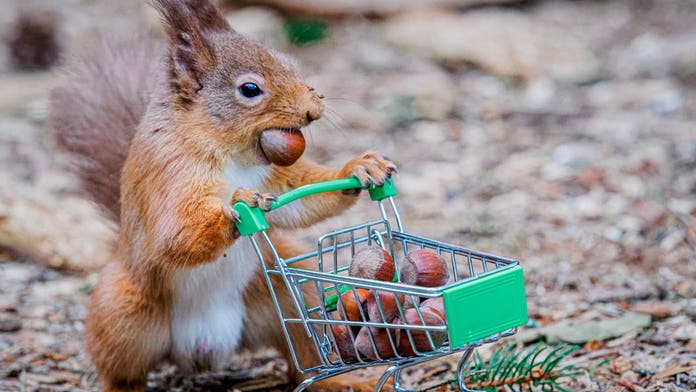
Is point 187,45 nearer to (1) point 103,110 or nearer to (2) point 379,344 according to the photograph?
(1) point 103,110

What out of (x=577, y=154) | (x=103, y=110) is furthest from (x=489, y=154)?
(x=103, y=110)

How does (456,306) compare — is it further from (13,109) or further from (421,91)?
(13,109)

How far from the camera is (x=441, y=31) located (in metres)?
6.50

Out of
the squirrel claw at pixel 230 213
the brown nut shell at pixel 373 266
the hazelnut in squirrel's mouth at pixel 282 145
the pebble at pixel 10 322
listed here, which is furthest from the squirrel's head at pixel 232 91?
the pebble at pixel 10 322

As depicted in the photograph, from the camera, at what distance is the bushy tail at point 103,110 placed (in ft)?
10.2

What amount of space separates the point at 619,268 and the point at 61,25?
16.8 feet

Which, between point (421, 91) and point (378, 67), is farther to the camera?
point (378, 67)

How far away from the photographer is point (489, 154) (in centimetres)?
504

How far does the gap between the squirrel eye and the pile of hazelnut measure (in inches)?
21.0

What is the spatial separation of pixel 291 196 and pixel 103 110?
3.99 ft

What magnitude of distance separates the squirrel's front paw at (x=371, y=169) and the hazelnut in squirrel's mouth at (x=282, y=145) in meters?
0.20

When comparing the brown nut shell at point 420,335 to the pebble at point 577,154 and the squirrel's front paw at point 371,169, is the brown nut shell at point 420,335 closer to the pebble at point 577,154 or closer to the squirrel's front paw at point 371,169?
the squirrel's front paw at point 371,169

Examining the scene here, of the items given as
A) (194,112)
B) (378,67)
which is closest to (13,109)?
(378,67)

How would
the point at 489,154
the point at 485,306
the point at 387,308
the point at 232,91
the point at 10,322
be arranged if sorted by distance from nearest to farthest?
the point at 485,306 < the point at 387,308 < the point at 232,91 < the point at 10,322 < the point at 489,154
